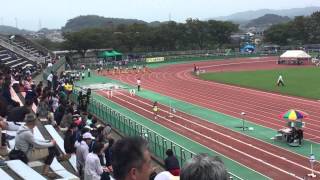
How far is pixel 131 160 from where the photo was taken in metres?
3.43

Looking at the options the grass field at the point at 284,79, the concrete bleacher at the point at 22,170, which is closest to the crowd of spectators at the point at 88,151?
the concrete bleacher at the point at 22,170

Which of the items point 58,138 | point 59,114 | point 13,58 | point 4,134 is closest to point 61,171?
point 4,134

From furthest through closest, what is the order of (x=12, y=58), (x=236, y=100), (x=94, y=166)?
(x=12, y=58) < (x=236, y=100) < (x=94, y=166)

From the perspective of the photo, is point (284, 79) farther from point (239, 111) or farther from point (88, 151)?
point (88, 151)

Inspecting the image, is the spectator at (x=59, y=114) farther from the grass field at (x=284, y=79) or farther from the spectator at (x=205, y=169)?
the grass field at (x=284, y=79)

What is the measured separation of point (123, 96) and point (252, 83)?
13800 mm

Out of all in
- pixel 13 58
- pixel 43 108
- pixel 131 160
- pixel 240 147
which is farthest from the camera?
pixel 13 58

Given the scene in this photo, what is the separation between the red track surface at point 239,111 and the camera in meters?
19.1

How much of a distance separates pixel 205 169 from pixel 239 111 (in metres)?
28.3

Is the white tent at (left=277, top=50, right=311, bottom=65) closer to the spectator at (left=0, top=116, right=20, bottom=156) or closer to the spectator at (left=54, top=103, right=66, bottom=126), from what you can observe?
the spectator at (left=54, top=103, right=66, bottom=126)

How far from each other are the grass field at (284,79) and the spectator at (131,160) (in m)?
33.5

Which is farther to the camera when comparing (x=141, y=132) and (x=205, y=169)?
(x=141, y=132)

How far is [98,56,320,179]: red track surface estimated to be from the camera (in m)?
19.1

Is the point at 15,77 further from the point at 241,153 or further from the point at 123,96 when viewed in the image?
the point at 241,153
